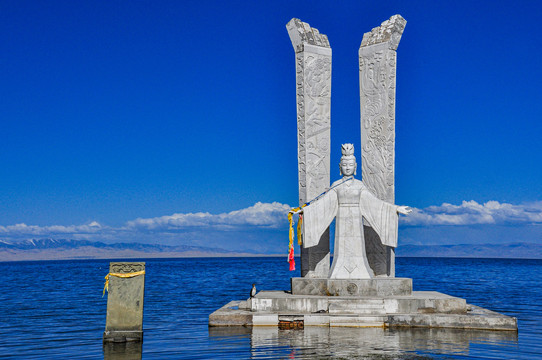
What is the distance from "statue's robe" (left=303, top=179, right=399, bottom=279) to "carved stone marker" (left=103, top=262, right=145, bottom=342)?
5.00m

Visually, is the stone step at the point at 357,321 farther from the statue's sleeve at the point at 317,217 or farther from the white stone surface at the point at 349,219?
the statue's sleeve at the point at 317,217

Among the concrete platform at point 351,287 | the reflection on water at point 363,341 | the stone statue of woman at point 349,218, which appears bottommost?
the reflection on water at point 363,341

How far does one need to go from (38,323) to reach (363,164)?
10.4 metres

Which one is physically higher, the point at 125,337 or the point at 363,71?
the point at 363,71

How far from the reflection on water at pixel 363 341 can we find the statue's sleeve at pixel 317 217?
2808mm

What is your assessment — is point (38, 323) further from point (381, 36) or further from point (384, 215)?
point (381, 36)

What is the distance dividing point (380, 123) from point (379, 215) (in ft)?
9.29

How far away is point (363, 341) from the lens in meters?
11.2

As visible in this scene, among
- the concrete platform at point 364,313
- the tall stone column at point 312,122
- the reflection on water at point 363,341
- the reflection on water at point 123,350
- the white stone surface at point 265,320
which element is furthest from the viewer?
the tall stone column at point 312,122

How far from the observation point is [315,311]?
44.1 feet

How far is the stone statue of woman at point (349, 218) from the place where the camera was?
14.5 m

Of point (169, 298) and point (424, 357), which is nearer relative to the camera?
point (424, 357)

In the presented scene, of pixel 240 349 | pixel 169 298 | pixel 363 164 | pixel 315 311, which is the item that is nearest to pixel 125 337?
pixel 240 349

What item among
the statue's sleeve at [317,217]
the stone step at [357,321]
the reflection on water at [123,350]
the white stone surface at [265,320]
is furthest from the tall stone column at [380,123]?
the reflection on water at [123,350]
